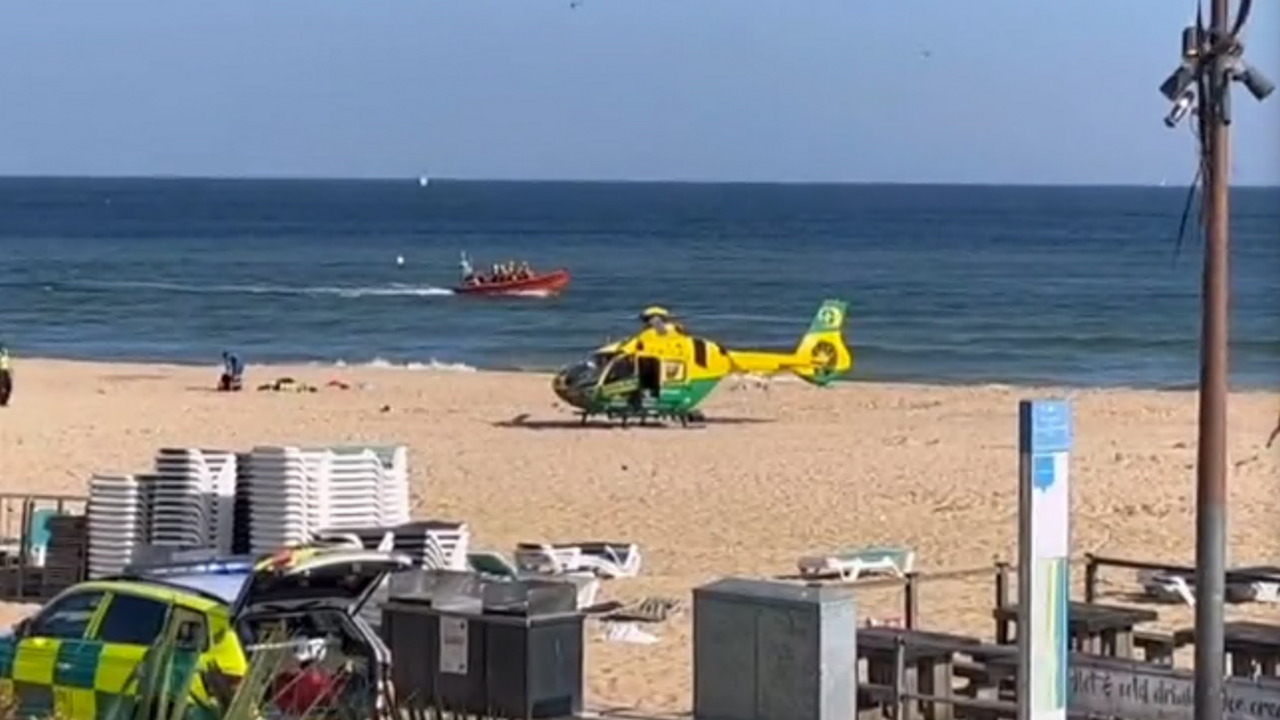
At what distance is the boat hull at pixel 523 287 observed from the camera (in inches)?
2938

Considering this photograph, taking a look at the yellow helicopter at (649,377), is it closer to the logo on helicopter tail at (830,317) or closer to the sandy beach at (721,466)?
the sandy beach at (721,466)

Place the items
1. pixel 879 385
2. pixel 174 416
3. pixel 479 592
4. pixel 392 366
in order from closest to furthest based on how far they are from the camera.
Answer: pixel 479 592, pixel 174 416, pixel 879 385, pixel 392 366

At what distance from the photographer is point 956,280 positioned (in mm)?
89000

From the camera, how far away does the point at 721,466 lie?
92.1 ft

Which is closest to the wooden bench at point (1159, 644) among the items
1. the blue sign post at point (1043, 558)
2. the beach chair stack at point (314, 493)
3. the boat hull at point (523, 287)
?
the blue sign post at point (1043, 558)

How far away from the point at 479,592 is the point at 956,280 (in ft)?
252

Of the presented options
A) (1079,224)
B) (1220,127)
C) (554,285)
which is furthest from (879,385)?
(1079,224)

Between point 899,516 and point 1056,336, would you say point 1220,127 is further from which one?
point 1056,336

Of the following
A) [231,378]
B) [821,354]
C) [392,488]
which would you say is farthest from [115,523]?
[231,378]

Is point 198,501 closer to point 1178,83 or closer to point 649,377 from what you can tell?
point 1178,83

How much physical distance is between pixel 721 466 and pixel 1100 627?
1500cm

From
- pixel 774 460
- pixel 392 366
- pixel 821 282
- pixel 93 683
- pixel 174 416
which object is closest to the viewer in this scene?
pixel 93 683

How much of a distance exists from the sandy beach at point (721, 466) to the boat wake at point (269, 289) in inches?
1380

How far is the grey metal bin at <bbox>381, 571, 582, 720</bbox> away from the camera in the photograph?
40.9 feet
